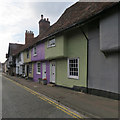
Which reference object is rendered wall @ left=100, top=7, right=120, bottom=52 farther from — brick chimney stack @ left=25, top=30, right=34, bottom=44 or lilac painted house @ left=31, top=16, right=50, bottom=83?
brick chimney stack @ left=25, top=30, right=34, bottom=44

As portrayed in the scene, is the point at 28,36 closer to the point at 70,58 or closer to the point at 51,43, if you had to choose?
the point at 51,43

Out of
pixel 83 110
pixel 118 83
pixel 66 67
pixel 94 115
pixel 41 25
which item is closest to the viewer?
pixel 94 115

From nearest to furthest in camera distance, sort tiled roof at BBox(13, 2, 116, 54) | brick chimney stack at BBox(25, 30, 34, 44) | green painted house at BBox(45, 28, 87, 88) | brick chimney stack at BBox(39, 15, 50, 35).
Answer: tiled roof at BBox(13, 2, 116, 54), green painted house at BBox(45, 28, 87, 88), brick chimney stack at BBox(39, 15, 50, 35), brick chimney stack at BBox(25, 30, 34, 44)

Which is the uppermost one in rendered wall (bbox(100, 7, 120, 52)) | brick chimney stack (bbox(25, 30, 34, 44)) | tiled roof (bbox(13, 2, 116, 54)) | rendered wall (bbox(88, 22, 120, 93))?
brick chimney stack (bbox(25, 30, 34, 44))

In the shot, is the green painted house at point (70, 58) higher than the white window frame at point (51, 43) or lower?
lower

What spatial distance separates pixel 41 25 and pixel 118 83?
15.0 metres

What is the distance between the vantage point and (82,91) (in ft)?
25.1

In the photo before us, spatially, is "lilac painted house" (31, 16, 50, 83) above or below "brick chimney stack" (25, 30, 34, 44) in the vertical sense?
below

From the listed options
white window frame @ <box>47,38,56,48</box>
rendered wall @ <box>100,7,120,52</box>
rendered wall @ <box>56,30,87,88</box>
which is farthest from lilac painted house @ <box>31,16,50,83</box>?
rendered wall @ <box>100,7,120,52</box>

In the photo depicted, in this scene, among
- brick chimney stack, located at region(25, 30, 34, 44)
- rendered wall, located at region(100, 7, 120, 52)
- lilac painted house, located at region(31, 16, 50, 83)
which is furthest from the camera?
brick chimney stack, located at region(25, 30, 34, 44)

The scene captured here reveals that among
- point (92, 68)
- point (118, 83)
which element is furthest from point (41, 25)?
point (118, 83)

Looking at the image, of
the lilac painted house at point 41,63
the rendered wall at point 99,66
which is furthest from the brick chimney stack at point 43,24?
the rendered wall at point 99,66

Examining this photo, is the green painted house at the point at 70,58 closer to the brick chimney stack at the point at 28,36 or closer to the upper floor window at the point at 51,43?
the upper floor window at the point at 51,43

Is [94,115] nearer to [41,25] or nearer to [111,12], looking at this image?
[111,12]
